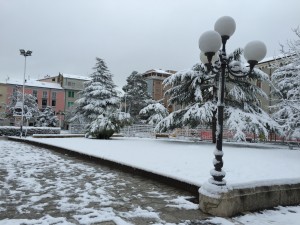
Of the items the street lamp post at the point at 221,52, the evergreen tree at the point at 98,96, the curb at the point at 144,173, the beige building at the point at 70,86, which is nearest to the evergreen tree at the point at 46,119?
the beige building at the point at 70,86

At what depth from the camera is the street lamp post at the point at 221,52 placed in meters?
5.57

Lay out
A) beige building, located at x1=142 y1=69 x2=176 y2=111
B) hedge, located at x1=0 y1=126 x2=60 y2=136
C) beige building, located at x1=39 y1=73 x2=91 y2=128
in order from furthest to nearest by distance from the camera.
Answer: beige building, located at x1=142 y1=69 x2=176 y2=111, beige building, located at x1=39 y1=73 x2=91 y2=128, hedge, located at x1=0 y1=126 x2=60 y2=136

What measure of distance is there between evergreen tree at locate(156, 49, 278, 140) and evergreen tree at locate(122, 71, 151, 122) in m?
33.0

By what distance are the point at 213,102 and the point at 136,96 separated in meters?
35.8

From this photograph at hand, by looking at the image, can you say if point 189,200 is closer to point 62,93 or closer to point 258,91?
point 258,91

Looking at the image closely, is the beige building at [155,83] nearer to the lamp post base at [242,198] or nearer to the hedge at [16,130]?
the hedge at [16,130]

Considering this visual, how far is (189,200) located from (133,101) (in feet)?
156

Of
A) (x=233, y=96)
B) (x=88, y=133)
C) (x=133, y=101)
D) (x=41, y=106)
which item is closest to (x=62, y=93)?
(x=41, y=106)

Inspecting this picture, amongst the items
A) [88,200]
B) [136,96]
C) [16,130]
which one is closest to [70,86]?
[136,96]

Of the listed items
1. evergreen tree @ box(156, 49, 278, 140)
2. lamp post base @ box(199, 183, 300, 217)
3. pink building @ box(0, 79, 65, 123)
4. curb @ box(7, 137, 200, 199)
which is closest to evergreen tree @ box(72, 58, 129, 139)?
evergreen tree @ box(156, 49, 278, 140)

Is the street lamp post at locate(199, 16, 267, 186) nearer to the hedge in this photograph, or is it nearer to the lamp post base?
the lamp post base

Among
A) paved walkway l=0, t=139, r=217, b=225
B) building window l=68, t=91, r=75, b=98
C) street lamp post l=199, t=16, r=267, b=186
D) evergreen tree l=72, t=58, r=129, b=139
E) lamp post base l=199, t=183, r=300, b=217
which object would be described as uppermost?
building window l=68, t=91, r=75, b=98

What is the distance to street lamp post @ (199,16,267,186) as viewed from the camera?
557cm

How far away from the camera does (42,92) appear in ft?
224
